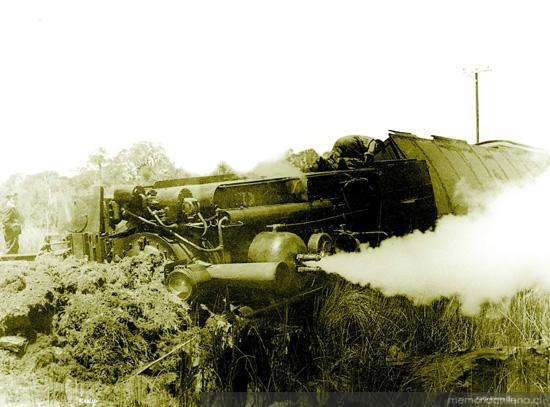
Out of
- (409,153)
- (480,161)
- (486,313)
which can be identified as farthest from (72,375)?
(480,161)

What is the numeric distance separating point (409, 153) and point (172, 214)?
4504mm

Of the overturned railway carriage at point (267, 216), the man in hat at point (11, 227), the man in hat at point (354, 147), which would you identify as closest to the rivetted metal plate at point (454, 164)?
the overturned railway carriage at point (267, 216)

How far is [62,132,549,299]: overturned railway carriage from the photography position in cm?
575

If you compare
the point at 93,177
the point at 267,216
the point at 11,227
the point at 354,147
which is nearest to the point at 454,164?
the point at 354,147

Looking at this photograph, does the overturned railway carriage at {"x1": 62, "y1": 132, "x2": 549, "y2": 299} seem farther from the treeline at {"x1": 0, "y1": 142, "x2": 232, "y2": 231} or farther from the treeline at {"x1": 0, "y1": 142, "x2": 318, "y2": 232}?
the treeline at {"x1": 0, "y1": 142, "x2": 232, "y2": 231}

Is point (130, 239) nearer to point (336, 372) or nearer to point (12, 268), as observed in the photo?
point (12, 268)

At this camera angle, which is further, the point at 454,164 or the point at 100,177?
the point at 100,177

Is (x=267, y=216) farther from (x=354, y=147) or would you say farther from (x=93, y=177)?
(x=93, y=177)

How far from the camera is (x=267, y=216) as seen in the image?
6453 mm

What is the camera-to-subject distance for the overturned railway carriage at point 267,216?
5746 millimetres

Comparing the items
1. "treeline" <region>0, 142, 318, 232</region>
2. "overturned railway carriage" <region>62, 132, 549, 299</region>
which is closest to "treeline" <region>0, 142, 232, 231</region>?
"treeline" <region>0, 142, 318, 232</region>

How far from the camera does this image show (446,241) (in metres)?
8.09

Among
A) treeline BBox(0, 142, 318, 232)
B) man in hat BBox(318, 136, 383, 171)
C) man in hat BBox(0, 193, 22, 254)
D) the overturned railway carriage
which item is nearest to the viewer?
the overturned railway carriage

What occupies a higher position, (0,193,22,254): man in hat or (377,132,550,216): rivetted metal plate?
(377,132,550,216): rivetted metal plate
